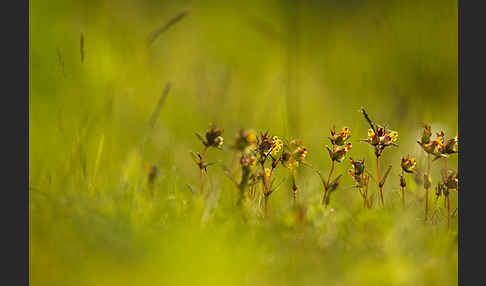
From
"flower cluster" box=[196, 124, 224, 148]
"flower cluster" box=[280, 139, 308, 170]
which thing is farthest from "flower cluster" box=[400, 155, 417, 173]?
"flower cluster" box=[196, 124, 224, 148]

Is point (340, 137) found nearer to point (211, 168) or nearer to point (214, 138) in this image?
point (214, 138)

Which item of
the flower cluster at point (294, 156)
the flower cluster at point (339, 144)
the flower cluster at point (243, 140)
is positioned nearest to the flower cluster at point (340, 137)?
the flower cluster at point (339, 144)

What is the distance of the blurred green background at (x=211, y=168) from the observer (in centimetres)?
162

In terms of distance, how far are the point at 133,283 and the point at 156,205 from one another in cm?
49

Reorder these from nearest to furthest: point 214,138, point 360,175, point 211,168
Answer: point 214,138 → point 360,175 → point 211,168

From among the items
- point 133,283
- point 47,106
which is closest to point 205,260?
point 133,283

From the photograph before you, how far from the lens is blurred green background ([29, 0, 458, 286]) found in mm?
1625

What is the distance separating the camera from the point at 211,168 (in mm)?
3205

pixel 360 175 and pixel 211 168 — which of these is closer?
pixel 360 175

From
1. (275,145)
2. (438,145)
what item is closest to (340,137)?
(275,145)

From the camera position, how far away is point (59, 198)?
1.91 m

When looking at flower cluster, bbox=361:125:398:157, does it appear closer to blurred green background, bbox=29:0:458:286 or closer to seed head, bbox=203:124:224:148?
blurred green background, bbox=29:0:458:286

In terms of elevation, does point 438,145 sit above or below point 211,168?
above
